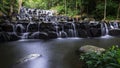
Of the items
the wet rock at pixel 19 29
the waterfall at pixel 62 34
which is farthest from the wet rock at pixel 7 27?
the waterfall at pixel 62 34

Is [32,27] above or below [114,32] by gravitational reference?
above

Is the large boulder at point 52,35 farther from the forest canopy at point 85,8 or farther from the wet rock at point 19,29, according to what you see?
the forest canopy at point 85,8

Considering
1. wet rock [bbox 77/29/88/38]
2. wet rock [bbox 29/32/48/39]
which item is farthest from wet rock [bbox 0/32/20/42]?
wet rock [bbox 77/29/88/38]

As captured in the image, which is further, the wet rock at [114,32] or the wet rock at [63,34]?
the wet rock at [114,32]

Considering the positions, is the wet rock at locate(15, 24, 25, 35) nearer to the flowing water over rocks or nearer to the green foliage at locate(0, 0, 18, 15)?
the flowing water over rocks

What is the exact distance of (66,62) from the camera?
9133 mm

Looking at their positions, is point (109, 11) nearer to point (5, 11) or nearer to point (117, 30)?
point (117, 30)

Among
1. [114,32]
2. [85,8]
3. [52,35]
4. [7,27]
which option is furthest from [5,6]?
[114,32]

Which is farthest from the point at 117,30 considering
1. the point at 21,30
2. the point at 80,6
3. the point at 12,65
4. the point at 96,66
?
the point at 96,66

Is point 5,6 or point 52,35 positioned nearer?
point 52,35

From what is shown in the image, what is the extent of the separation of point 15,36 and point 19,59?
8262mm

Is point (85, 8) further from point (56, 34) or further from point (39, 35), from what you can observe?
point (39, 35)

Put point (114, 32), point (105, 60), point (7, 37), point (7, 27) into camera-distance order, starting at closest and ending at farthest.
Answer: point (105, 60) → point (7, 37) → point (7, 27) → point (114, 32)

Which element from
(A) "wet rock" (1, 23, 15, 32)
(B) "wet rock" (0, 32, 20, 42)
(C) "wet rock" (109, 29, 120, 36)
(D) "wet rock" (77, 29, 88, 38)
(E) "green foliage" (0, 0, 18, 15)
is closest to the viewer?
(B) "wet rock" (0, 32, 20, 42)
